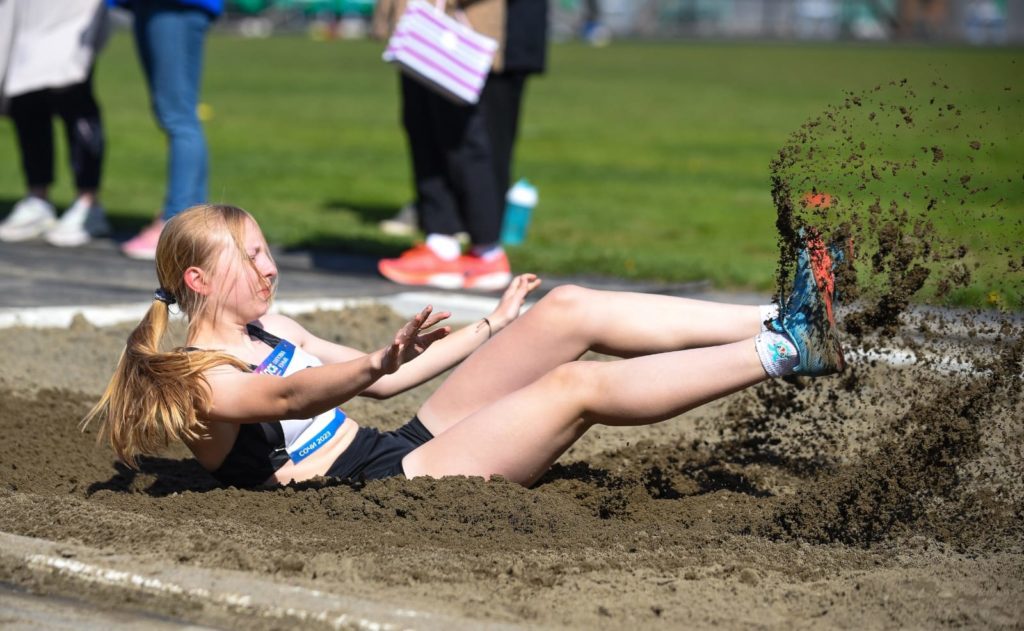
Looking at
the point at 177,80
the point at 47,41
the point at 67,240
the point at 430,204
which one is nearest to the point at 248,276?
the point at 430,204

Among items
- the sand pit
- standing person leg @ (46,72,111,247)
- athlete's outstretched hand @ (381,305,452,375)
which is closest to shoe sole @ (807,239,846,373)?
the sand pit

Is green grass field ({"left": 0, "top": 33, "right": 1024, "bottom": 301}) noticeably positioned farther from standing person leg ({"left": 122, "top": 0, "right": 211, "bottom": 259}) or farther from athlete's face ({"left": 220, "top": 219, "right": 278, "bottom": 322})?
standing person leg ({"left": 122, "top": 0, "right": 211, "bottom": 259})

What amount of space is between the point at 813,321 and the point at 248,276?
157 cm

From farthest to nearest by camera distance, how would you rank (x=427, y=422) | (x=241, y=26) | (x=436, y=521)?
(x=241, y=26), (x=427, y=422), (x=436, y=521)

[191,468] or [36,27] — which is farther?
[36,27]

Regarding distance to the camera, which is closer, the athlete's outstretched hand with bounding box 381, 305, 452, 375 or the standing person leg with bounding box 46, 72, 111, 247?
the athlete's outstretched hand with bounding box 381, 305, 452, 375

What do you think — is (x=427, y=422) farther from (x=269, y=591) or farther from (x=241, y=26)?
(x=241, y=26)

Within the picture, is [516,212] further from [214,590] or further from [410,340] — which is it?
[214,590]

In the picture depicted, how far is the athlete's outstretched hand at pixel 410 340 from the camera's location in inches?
135

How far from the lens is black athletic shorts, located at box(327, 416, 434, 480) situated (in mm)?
4164

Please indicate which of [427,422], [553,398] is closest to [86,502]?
[427,422]

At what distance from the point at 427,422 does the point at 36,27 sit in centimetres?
556

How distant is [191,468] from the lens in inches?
191

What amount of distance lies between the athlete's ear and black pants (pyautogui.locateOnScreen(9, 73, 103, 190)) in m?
5.47
